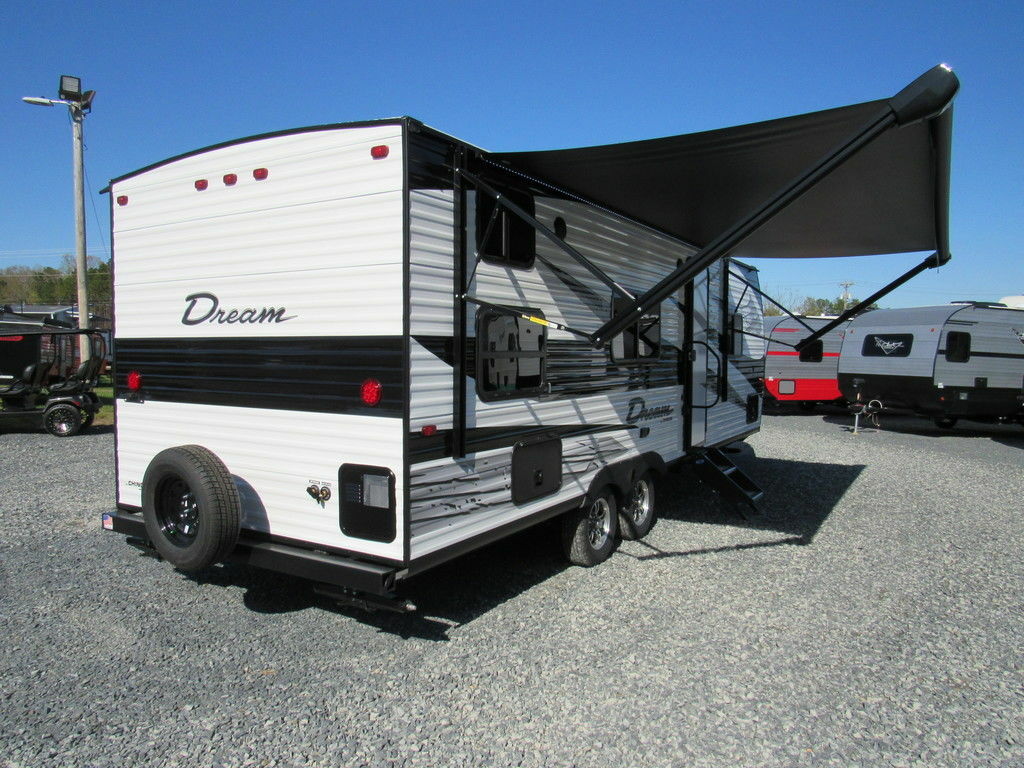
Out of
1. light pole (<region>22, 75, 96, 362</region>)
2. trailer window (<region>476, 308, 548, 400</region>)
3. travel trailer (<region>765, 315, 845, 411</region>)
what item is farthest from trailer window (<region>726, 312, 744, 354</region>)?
light pole (<region>22, 75, 96, 362</region>)

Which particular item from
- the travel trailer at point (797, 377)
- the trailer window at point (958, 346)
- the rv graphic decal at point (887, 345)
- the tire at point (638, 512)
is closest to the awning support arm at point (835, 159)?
the tire at point (638, 512)

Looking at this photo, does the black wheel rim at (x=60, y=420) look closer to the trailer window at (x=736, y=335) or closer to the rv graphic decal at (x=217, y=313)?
the rv graphic decal at (x=217, y=313)

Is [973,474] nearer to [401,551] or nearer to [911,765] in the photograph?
[911,765]

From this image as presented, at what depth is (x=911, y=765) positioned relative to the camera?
118 inches

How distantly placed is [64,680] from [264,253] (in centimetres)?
231

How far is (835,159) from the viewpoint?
12.1 feet

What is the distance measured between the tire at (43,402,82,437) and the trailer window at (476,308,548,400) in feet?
32.1

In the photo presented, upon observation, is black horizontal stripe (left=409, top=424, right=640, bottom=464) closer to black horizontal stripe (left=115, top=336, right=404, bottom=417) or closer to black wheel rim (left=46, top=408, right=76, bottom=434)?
black horizontal stripe (left=115, top=336, right=404, bottom=417)

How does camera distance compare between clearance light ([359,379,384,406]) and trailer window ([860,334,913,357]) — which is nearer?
clearance light ([359,379,384,406])

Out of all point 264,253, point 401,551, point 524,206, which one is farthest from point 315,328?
point 524,206

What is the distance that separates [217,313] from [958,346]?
44.9 feet

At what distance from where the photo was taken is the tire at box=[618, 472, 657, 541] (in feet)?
19.3

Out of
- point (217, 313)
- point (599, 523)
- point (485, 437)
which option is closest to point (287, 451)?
point (217, 313)

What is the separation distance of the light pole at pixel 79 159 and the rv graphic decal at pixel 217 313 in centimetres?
1223
